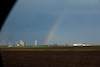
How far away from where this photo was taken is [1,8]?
11.5ft

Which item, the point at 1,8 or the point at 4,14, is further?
the point at 4,14

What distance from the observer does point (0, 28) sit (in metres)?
3.63

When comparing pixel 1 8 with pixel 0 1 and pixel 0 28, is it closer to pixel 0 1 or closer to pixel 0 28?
pixel 0 1

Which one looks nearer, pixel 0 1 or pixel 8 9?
pixel 0 1

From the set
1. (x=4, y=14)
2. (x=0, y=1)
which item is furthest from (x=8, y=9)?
(x=0, y=1)

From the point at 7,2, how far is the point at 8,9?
246 millimetres

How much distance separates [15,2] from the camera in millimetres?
3740

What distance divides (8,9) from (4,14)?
15 cm
